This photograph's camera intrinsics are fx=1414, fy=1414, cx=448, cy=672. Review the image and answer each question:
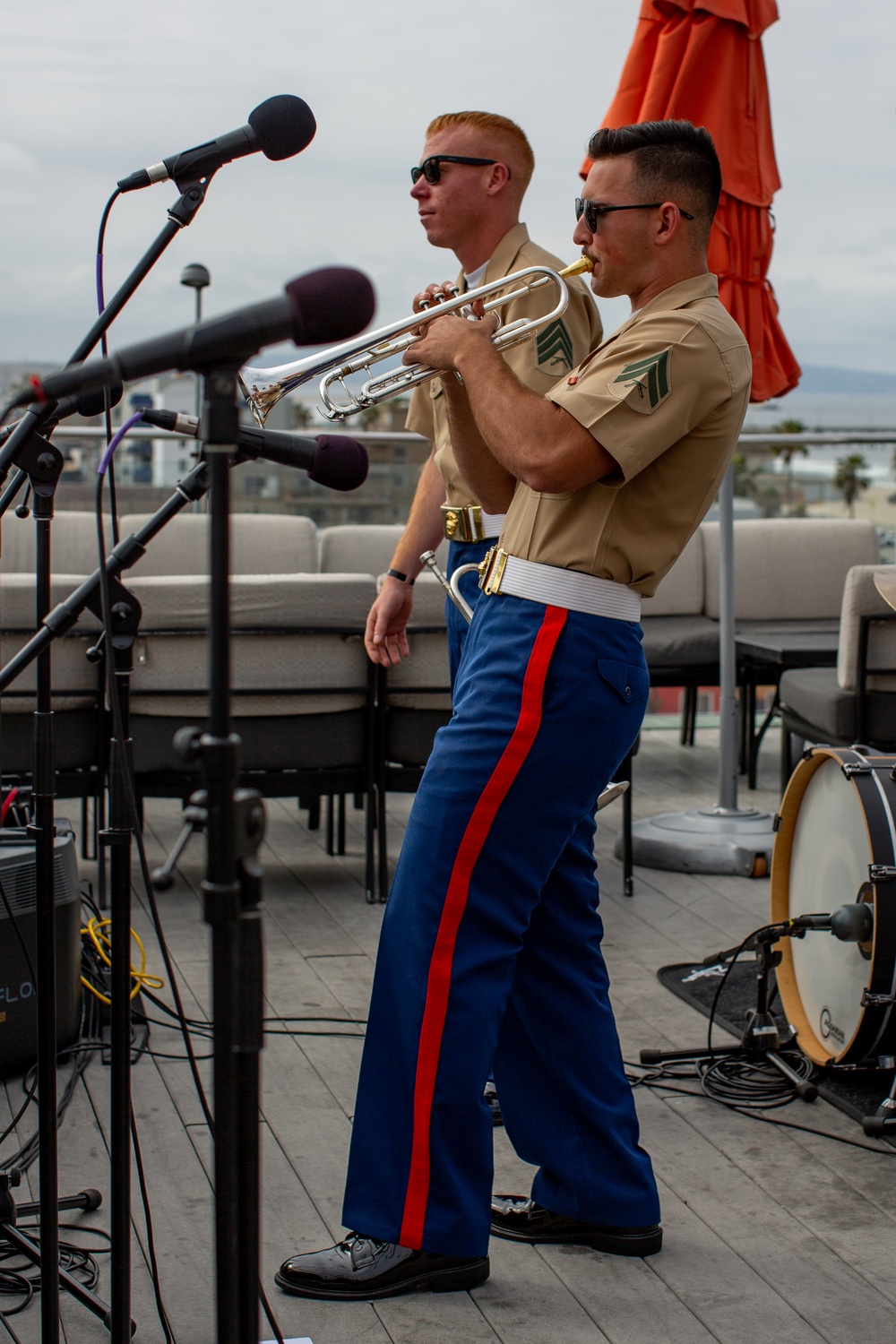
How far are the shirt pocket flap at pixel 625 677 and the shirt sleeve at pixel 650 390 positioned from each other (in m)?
0.24

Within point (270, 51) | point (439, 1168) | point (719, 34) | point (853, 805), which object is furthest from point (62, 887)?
point (270, 51)

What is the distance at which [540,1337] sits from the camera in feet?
5.84

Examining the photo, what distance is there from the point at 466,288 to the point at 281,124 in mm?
1016

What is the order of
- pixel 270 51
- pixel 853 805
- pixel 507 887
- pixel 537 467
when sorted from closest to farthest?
pixel 537 467
pixel 507 887
pixel 853 805
pixel 270 51

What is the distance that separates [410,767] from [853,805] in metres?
1.46

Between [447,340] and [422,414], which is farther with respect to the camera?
[422,414]

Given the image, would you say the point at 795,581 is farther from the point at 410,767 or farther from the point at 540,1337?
the point at 540,1337

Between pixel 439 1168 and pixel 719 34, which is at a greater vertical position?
pixel 719 34

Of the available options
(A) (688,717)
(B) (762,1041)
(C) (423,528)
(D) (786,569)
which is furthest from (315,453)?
(A) (688,717)

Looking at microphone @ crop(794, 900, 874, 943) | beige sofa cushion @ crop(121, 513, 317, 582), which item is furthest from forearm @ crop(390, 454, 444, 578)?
beige sofa cushion @ crop(121, 513, 317, 582)

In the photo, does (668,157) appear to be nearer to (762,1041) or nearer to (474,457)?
(474,457)

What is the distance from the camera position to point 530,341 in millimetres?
2357

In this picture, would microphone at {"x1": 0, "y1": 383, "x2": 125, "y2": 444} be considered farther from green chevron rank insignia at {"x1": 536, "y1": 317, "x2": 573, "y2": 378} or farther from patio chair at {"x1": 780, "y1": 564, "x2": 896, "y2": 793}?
patio chair at {"x1": 780, "y1": 564, "x2": 896, "y2": 793}

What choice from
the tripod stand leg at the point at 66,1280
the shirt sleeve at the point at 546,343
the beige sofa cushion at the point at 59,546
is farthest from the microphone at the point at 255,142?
the beige sofa cushion at the point at 59,546
